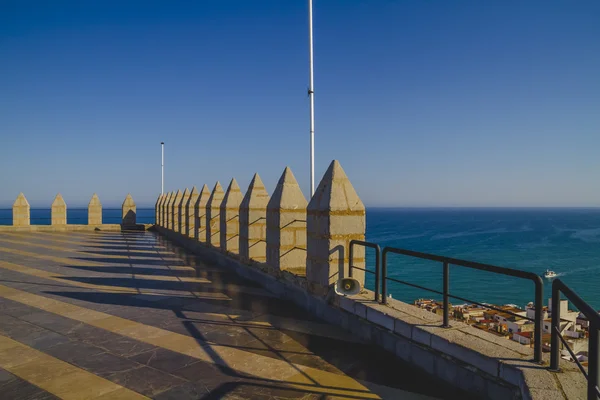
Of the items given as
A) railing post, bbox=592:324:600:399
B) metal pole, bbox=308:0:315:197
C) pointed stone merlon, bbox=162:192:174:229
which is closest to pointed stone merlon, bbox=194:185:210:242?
metal pole, bbox=308:0:315:197

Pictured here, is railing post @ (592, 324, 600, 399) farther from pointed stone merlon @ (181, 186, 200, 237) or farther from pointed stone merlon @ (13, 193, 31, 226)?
pointed stone merlon @ (13, 193, 31, 226)

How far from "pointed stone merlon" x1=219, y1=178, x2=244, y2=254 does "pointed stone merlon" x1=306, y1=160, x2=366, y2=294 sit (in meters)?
4.84

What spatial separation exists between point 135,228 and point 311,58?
22494 mm

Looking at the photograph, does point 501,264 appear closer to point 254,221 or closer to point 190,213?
point 190,213

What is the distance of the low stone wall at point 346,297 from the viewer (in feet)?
11.3

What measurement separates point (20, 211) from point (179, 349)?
2590cm

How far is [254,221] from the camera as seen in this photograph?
9312mm

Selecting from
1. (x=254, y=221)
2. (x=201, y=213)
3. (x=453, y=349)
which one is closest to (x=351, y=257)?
(x=453, y=349)

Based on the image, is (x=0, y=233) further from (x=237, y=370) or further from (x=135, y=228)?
(x=237, y=370)

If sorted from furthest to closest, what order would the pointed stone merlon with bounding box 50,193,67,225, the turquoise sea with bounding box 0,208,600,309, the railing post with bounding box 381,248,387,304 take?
the turquoise sea with bounding box 0,208,600,309
the pointed stone merlon with bounding box 50,193,67,225
the railing post with bounding box 381,248,387,304

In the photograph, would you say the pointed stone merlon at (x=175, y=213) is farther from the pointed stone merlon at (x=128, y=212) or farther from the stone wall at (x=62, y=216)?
the pointed stone merlon at (x=128, y=212)

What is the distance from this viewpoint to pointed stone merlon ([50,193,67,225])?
25344 mm

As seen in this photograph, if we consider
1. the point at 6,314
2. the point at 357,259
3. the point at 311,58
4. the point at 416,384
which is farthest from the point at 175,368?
the point at 311,58

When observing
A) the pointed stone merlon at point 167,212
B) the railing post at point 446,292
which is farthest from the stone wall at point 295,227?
the pointed stone merlon at point 167,212
